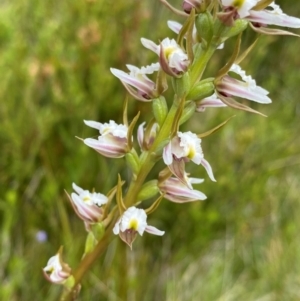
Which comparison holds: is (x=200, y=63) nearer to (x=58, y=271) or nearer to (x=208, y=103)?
(x=208, y=103)

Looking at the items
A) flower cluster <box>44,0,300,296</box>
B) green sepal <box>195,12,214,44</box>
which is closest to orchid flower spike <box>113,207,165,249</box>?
flower cluster <box>44,0,300,296</box>

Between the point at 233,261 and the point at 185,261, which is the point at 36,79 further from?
the point at 233,261

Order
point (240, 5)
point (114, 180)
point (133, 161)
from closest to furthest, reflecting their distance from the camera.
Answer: point (240, 5)
point (133, 161)
point (114, 180)

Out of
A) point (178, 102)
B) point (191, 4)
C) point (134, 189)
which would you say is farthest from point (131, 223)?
point (191, 4)

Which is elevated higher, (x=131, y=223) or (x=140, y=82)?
(x=140, y=82)

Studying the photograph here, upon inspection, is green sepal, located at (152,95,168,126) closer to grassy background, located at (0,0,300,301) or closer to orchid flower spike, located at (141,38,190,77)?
orchid flower spike, located at (141,38,190,77)

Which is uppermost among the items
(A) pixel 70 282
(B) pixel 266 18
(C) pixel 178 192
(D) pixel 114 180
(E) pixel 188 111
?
(B) pixel 266 18

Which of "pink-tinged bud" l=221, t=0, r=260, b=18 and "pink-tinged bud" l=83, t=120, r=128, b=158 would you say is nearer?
"pink-tinged bud" l=221, t=0, r=260, b=18
